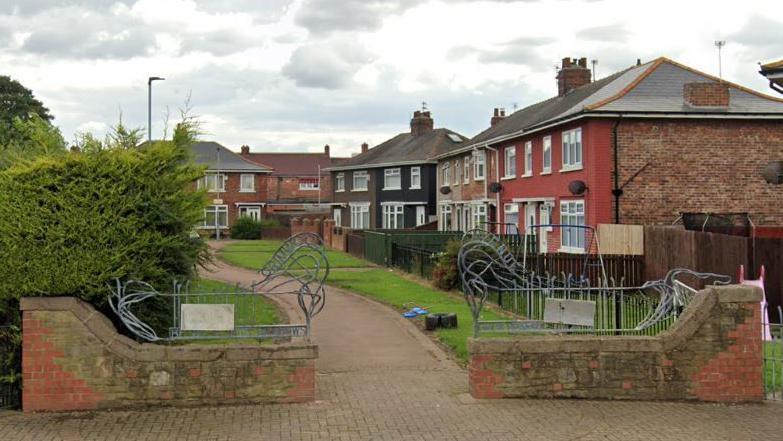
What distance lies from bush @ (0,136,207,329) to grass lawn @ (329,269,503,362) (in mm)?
4778

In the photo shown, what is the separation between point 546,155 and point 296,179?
5975cm

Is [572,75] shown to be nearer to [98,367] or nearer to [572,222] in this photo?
[572,222]

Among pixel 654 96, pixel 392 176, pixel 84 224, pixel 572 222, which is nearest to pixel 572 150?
pixel 572 222

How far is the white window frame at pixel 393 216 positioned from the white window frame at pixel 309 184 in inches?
1288

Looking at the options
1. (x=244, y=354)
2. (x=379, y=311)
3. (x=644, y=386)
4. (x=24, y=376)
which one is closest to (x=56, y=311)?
(x=24, y=376)

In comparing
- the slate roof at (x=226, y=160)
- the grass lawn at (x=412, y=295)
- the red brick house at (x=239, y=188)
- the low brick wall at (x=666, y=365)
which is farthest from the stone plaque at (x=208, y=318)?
the red brick house at (x=239, y=188)

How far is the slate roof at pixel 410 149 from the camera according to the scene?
52.7 m

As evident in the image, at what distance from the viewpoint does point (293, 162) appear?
9206 centimetres

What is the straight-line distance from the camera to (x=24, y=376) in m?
8.80

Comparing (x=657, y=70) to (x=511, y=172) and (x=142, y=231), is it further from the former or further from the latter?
(x=142, y=231)

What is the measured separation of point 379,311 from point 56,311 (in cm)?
930

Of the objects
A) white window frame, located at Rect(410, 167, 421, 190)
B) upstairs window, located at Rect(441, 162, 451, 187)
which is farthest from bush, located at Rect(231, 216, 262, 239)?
upstairs window, located at Rect(441, 162, 451, 187)

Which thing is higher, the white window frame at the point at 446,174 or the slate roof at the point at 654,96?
the slate roof at the point at 654,96

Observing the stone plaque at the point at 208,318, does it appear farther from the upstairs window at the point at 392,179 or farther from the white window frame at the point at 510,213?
the upstairs window at the point at 392,179
